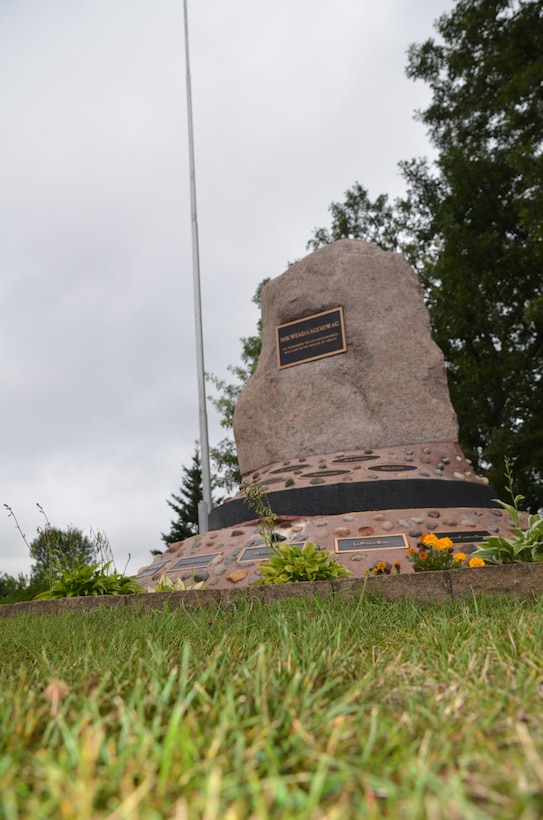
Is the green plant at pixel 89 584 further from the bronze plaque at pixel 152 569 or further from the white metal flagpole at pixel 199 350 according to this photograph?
the white metal flagpole at pixel 199 350

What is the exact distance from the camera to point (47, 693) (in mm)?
1830

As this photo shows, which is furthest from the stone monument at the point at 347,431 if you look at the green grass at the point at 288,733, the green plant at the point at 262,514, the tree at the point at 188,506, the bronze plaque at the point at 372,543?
the tree at the point at 188,506

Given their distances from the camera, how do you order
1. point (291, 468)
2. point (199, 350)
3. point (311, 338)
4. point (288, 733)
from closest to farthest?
point (288, 733) < point (291, 468) < point (311, 338) < point (199, 350)

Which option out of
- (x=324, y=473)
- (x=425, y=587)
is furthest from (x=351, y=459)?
(x=425, y=587)

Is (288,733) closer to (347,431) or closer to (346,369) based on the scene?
(347,431)

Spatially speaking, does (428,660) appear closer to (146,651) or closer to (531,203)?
(146,651)

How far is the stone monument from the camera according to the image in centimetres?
760

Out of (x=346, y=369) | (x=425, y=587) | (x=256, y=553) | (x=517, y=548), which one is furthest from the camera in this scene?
(x=346, y=369)

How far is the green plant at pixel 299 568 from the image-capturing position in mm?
5422

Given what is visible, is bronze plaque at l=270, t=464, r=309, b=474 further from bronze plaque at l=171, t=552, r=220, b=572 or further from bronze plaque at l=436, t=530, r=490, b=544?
bronze plaque at l=436, t=530, r=490, b=544

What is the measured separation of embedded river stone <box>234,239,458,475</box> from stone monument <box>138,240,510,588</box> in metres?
0.02

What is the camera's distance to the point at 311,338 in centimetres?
1101

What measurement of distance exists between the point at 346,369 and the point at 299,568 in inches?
214

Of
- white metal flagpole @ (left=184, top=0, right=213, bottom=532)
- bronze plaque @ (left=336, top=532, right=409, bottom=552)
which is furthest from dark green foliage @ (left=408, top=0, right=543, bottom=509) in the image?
bronze plaque @ (left=336, top=532, right=409, bottom=552)
